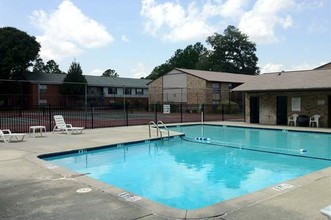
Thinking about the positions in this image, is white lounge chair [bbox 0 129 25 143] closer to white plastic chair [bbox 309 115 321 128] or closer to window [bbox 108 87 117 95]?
white plastic chair [bbox 309 115 321 128]

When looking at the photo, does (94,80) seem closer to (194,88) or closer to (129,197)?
(194,88)

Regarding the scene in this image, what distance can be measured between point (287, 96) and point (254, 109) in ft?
8.23

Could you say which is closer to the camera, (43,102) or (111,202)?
(111,202)

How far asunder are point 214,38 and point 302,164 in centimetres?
5139

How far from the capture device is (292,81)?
20.1 m

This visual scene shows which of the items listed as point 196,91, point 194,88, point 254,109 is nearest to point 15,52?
point 194,88

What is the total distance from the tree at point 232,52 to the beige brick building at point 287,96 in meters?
35.6

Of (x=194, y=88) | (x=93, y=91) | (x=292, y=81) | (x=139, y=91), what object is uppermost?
(x=139, y=91)

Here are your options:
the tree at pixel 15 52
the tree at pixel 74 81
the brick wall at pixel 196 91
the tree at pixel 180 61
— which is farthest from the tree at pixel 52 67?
the brick wall at pixel 196 91

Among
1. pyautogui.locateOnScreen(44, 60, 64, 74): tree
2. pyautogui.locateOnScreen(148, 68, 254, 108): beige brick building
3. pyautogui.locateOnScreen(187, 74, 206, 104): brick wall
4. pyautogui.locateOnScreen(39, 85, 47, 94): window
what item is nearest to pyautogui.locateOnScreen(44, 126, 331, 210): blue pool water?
pyautogui.locateOnScreen(148, 68, 254, 108): beige brick building

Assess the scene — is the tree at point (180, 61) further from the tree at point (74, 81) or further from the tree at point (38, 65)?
the tree at point (74, 81)

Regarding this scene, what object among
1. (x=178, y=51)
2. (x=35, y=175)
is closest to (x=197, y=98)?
(x=35, y=175)

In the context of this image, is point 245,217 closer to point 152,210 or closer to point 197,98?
point 152,210

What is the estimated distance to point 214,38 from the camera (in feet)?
193
